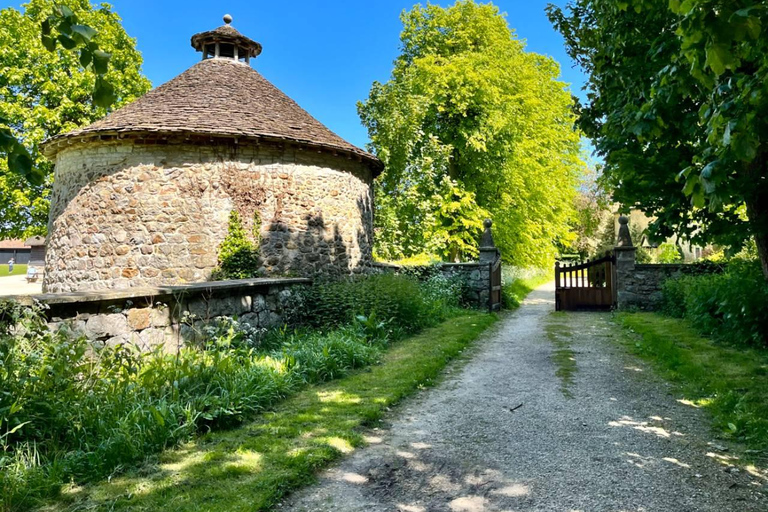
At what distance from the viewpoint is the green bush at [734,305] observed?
774cm

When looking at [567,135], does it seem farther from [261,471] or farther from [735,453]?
[261,471]

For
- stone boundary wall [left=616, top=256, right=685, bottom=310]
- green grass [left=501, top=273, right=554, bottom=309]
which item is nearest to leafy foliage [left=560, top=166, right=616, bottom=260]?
green grass [left=501, top=273, right=554, bottom=309]

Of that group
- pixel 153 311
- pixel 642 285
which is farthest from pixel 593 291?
pixel 153 311

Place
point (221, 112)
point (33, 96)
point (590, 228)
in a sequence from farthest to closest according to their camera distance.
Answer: point (590, 228), point (33, 96), point (221, 112)

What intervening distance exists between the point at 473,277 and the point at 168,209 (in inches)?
340

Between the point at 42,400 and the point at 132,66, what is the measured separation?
2244 centimetres

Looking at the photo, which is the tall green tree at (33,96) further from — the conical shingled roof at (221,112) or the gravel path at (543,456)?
the gravel path at (543,456)

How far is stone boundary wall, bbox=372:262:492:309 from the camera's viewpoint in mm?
14633

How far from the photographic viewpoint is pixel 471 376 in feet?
23.1

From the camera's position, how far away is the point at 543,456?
4.11m

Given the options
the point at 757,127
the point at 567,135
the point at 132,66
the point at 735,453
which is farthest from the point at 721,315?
the point at 132,66

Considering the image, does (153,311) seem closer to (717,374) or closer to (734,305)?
(717,374)

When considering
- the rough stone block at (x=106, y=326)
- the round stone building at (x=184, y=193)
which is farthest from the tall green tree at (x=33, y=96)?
the rough stone block at (x=106, y=326)

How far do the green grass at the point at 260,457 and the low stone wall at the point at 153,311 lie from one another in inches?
64.6
